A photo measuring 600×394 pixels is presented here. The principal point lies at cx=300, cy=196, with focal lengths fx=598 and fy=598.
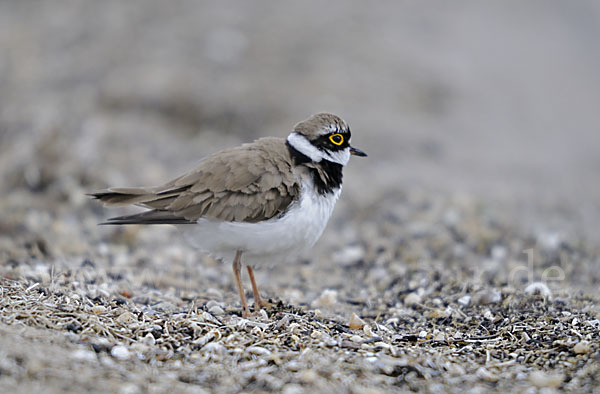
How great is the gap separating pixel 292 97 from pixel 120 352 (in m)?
8.01

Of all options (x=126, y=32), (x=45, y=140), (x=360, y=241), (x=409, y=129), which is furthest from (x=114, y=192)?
(x=126, y=32)

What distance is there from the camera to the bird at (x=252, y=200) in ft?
15.8

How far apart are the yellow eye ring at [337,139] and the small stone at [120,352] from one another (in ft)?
8.13

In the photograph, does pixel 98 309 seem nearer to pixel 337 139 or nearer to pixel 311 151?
pixel 311 151

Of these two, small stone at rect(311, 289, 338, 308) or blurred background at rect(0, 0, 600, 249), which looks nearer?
small stone at rect(311, 289, 338, 308)

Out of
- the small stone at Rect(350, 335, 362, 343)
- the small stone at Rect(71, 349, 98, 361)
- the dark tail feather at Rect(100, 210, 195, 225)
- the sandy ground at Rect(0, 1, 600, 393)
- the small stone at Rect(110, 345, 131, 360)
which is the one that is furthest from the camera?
the dark tail feather at Rect(100, 210, 195, 225)

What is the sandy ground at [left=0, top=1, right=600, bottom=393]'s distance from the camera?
387 centimetres

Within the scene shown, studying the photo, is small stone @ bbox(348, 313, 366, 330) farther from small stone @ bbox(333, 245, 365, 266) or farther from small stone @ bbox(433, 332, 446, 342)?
small stone @ bbox(333, 245, 365, 266)

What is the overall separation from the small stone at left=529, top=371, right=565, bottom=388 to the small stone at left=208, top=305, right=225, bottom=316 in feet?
7.91

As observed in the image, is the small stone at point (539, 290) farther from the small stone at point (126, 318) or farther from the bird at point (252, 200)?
the small stone at point (126, 318)

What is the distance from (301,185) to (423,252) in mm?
2692

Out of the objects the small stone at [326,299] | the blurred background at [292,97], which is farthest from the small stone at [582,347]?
the blurred background at [292,97]

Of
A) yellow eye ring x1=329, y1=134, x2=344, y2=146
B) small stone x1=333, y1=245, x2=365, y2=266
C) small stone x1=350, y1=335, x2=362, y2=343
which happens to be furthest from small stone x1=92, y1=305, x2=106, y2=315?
small stone x1=333, y1=245, x2=365, y2=266

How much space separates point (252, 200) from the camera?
15.8 ft
